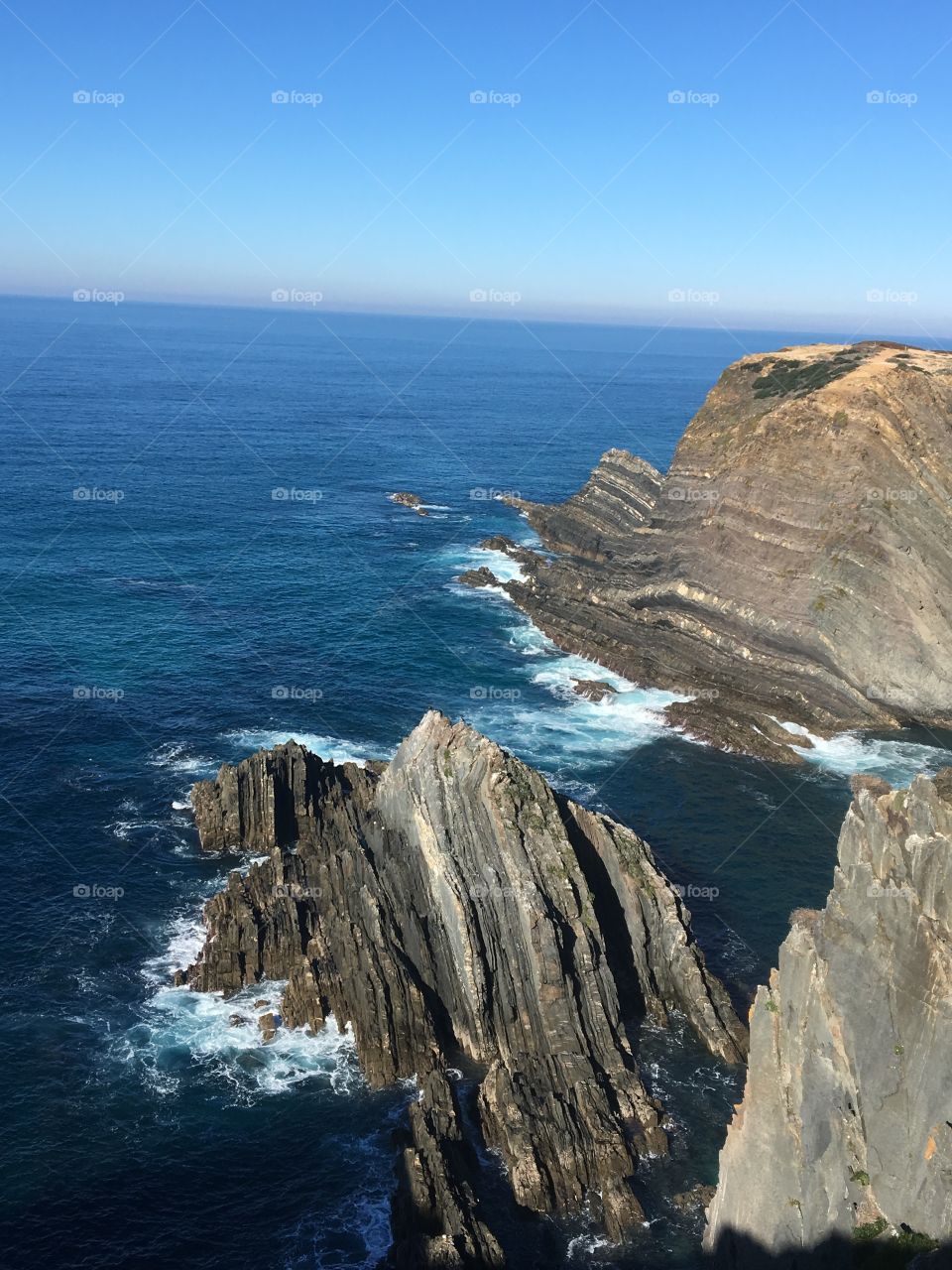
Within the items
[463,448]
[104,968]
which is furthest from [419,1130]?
[463,448]

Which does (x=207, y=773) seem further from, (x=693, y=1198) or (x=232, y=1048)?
(x=693, y=1198)

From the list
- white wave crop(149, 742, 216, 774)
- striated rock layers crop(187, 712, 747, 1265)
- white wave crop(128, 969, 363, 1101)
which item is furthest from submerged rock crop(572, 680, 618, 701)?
white wave crop(128, 969, 363, 1101)

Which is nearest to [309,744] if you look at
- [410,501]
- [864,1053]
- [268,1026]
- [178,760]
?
[178,760]

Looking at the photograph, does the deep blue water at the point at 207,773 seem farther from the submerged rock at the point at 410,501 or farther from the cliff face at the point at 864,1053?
the cliff face at the point at 864,1053

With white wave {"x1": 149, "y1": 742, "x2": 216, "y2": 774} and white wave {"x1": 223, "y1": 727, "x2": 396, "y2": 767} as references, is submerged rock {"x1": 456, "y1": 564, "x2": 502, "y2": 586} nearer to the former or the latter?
white wave {"x1": 223, "y1": 727, "x2": 396, "y2": 767}

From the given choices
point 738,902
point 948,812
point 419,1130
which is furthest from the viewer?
point 738,902

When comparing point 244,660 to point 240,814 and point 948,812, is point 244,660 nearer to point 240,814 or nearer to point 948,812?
point 240,814
